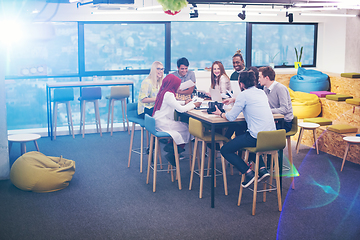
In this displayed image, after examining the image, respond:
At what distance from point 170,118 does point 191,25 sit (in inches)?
182

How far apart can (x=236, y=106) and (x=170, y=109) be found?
1.05 metres

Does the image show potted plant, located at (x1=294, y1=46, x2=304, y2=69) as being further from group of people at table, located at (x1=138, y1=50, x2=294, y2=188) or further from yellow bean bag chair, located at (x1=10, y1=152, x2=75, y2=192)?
yellow bean bag chair, located at (x1=10, y1=152, x2=75, y2=192)

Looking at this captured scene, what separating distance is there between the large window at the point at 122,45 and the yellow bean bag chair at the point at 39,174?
397 centimetres

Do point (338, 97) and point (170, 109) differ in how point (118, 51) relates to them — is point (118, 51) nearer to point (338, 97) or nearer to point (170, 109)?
point (170, 109)

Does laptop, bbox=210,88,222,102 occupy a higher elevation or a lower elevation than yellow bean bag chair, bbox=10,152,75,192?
higher

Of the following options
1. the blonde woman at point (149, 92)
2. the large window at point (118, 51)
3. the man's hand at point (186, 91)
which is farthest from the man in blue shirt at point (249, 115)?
the large window at point (118, 51)

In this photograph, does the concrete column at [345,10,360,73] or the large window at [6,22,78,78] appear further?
the concrete column at [345,10,360,73]

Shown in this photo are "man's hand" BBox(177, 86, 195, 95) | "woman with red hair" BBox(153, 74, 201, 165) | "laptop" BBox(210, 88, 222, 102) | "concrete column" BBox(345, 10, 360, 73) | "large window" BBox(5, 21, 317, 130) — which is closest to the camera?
"woman with red hair" BBox(153, 74, 201, 165)

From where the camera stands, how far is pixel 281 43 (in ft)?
31.1

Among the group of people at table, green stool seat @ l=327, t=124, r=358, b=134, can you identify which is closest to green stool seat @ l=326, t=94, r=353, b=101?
green stool seat @ l=327, t=124, r=358, b=134

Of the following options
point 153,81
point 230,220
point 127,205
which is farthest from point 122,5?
point 230,220

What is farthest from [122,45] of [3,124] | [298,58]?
[298,58]

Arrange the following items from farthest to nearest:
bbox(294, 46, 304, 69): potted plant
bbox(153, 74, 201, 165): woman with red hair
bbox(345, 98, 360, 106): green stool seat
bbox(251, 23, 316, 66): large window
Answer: bbox(251, 23, 316, 66): large window → bbox(294, 46, 304, 69): potted plant → bbox(345, 98, 360, 106): green stool seat → bbox(153, 74, 201, 165): woman with red hair

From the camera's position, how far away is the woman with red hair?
4551 mm
